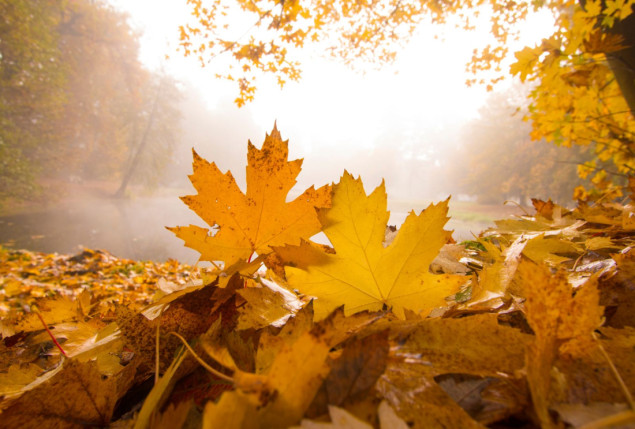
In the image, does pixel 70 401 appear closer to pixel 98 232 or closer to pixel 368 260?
pixel 368 260

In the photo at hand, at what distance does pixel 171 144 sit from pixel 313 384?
1019 inches

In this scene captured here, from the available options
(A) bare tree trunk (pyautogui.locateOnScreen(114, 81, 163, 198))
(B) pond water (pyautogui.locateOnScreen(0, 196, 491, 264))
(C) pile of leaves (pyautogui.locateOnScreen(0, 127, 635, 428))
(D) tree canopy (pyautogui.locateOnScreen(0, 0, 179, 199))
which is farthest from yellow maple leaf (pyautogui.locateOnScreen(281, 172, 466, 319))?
(A) bare tree trunk (pyautogui.locateOnScreen(114, 81, 163, 198))

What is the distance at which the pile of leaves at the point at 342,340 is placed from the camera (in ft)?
0.75

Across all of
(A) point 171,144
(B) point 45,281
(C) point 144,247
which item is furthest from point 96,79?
(B) point 45,281

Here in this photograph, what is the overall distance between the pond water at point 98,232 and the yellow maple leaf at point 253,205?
7.31m

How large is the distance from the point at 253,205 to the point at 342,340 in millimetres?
255

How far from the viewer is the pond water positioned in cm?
991

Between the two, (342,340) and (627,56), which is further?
(627,56)

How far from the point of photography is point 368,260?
41 centimetres

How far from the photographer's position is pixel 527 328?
0.36m

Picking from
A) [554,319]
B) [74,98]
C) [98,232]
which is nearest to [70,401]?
[554,319]

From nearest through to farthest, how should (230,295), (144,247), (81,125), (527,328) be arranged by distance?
(527,328) < (230,295) < (144,247) < (81,125)

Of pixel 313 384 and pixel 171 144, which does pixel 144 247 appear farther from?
pixel 171 144

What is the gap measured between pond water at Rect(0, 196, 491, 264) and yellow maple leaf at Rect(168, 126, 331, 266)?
7.31 m
